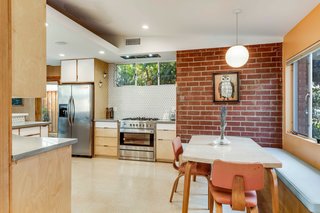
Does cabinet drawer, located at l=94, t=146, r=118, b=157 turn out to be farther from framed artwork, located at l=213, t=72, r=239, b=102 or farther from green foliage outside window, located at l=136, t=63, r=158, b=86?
framed artwork, located at l=213, t=72, r=239, b=102

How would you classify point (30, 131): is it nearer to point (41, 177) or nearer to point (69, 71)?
point (69, 71)

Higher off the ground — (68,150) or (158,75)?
(158,75)

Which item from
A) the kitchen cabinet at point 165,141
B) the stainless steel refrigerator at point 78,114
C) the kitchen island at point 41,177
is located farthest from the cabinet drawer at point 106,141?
the kitchen island at point 41,177

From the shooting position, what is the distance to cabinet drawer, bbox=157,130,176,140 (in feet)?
14.3

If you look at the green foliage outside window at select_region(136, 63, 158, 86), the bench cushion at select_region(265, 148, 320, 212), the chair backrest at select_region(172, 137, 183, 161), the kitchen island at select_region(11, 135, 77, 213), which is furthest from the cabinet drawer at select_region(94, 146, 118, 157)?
the bench cushion at select_region(265, 148, 320, 212)

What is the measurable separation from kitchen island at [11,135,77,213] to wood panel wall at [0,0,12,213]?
0.17 ft

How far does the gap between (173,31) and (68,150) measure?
295 cm

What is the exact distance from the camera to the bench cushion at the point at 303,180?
62.5 inches

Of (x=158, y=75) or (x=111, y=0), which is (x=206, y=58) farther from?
(x=111, y=0)

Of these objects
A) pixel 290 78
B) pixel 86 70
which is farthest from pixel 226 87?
pixel 86 70

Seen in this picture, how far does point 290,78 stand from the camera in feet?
11.5

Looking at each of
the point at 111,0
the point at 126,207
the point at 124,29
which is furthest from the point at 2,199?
the point at 124,29

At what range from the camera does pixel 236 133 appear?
3975 mm

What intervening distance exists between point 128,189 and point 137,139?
1633mm
